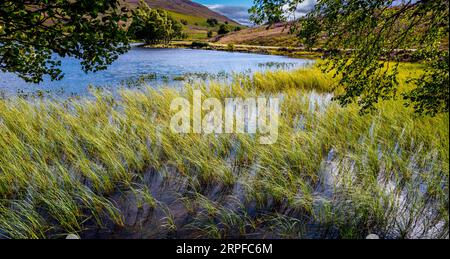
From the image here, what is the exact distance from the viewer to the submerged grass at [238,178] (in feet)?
15.0

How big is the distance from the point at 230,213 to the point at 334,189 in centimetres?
199

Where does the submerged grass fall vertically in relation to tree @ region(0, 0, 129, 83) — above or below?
below

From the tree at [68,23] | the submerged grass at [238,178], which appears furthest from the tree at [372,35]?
the tree at [68,23]

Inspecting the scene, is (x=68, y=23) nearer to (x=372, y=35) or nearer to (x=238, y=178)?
(x=238, y=178)

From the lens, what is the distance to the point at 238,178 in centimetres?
612

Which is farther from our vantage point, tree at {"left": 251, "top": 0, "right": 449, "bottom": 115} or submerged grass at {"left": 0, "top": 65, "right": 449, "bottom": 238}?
tree at {"left": 251, "top": 0, "right": 449, "bottom": 115}

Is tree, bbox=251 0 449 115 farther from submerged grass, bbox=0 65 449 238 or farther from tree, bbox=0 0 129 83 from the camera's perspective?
tree, bbox=0 0 129 83

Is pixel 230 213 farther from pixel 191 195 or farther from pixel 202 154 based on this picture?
pixel 202 154

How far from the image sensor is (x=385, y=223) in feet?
14.7

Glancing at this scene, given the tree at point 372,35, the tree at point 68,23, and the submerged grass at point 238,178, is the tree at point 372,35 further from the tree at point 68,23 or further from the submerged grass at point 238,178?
the tree at point 68,23

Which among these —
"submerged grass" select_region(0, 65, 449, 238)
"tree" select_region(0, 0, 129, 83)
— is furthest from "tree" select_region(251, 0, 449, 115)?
"tree" select_region(0, 0, 129, 83)

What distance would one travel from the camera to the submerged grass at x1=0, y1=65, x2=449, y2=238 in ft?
15.0

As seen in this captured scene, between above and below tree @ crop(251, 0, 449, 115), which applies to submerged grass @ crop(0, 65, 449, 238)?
below
